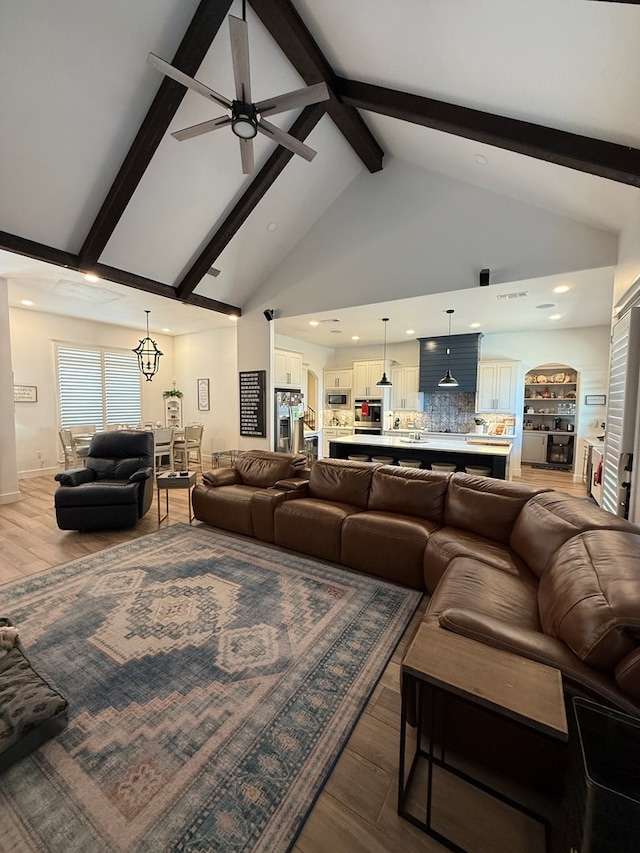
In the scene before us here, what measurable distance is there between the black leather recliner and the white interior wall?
320cm

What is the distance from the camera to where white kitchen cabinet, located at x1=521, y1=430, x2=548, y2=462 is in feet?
26.6

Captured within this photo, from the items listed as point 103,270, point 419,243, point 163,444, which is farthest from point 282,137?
point 163,444

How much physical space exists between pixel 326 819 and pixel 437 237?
5.22 meters

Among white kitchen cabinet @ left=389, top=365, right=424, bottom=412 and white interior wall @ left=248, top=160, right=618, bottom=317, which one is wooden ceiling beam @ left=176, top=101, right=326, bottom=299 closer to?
white interior wall @ left=248, top=160, right=618, bottom=317

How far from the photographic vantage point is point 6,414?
4965 mm

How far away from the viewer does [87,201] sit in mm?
3814

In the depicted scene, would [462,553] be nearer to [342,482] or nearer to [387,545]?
[387,545]

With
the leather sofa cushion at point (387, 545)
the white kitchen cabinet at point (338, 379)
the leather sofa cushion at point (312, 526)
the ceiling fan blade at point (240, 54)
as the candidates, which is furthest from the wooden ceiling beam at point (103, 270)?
the leather sofa cushion at point (387, 545)

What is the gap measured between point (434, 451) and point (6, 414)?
6177 mm

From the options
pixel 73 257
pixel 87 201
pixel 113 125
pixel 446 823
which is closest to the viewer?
pixel 446 823

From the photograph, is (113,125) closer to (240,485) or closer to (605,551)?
(240,485)

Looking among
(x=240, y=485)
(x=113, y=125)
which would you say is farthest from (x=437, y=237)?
(x=240, y=485)

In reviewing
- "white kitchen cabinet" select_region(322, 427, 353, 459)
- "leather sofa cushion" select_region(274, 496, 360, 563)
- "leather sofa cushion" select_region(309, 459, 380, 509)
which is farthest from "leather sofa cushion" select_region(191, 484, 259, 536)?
"white kitchen cabinet" select_region(322, 427, 353, 459)

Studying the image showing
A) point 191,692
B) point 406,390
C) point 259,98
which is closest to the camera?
point 191,692
